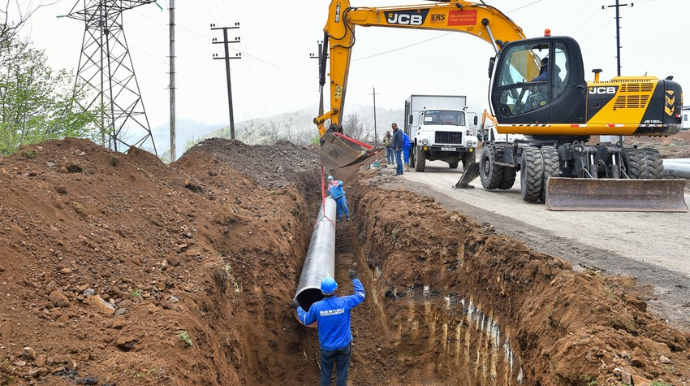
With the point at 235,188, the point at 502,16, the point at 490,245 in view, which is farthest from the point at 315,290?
the point at 502,16

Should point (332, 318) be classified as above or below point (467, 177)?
below

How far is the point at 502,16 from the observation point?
43.7 feet

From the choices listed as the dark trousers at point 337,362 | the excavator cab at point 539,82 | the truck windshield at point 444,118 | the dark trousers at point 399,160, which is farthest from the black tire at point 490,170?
the dark trousers at point 337,362

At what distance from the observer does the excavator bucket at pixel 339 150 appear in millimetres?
12234

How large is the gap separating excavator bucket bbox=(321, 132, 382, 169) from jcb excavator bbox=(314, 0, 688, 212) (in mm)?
46

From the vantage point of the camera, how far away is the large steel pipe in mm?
8570

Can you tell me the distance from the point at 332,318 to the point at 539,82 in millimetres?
7842

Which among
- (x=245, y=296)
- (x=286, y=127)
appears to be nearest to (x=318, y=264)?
(x=245, y=296)

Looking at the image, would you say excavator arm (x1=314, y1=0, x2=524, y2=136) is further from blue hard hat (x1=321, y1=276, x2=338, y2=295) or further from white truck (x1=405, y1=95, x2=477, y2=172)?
white truck (x1=405, y1=95, x2=477, y2=172)

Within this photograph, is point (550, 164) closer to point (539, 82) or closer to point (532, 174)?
point (532, 174)

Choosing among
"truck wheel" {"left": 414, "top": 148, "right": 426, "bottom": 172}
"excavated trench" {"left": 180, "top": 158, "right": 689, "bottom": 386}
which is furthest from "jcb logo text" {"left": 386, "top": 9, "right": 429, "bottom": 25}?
"truck wheel" {"left": 414, "top": 148, "right": 426, "bottom": 172}

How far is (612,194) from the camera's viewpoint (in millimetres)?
10609

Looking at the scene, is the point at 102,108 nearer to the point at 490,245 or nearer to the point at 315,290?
the point at 315,290

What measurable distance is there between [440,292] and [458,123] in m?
13.7
